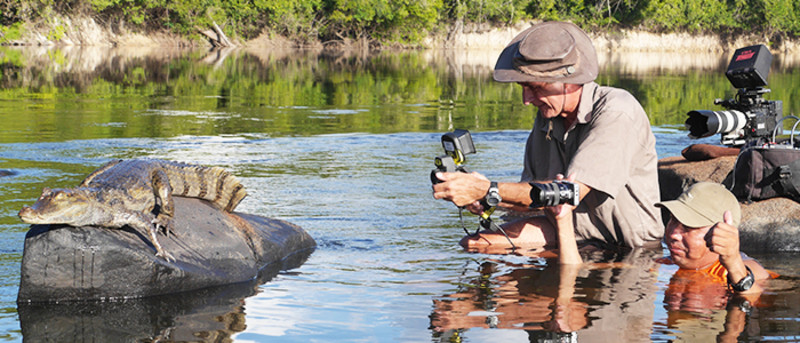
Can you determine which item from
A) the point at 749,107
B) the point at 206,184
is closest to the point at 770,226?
the point at 749,107

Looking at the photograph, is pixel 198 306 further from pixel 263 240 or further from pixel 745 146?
pixel 745 146

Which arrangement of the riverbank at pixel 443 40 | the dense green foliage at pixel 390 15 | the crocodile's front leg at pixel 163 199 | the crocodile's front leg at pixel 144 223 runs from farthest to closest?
the dense green foliage at pixel 390 15, the riverbank at pixel 443 40, the crocodile's front leg at pixel 163 199, the crocodile's front leg at pixel 144 223

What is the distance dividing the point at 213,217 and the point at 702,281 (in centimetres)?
311

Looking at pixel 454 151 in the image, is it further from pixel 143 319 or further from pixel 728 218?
pixel 143 319

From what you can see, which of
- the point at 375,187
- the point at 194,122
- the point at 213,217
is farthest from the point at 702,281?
the point at 194,122

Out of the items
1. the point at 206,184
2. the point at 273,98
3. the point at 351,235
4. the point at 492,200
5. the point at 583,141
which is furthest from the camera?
the point at 273,98

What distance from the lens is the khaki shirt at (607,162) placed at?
540 cm

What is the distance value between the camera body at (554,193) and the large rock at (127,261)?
2026 millimetres

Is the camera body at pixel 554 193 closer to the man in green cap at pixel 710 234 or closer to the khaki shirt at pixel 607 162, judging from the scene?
the khaki shirt at pixel 607 162

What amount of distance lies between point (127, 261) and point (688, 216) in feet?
10.1

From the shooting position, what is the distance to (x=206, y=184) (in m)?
6.80

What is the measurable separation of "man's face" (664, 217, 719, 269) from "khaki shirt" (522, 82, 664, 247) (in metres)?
0.32

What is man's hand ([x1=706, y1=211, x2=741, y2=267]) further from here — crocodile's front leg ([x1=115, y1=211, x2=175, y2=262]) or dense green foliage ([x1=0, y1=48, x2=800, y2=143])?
dense green foliage ([x1=0, y1=48, x2=800, y2=143])

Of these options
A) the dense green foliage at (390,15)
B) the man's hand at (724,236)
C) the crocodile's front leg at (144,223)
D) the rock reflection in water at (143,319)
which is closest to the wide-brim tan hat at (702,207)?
the man's hand at (724,236)
